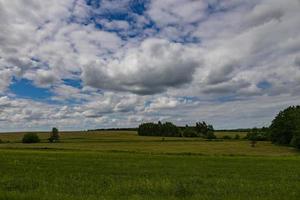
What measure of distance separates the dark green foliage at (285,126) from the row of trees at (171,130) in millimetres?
53459

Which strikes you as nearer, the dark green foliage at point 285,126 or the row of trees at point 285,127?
the row of trees at point 285,127

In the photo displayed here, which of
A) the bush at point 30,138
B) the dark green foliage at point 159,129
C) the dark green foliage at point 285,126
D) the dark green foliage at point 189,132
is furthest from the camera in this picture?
the dark green foliage at point 159,129

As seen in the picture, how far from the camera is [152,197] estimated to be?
→ 48.6 feet

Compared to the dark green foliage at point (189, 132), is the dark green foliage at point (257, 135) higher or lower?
lower

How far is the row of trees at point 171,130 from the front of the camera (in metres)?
170

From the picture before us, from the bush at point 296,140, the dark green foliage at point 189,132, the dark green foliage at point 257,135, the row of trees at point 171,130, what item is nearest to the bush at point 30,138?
the row of trees at point 171,130

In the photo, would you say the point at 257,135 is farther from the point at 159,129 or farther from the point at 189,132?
the point at 159,129

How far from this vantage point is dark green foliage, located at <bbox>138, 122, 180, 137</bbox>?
173 metres

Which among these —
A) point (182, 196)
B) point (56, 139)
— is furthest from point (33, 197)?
point (56, 139)

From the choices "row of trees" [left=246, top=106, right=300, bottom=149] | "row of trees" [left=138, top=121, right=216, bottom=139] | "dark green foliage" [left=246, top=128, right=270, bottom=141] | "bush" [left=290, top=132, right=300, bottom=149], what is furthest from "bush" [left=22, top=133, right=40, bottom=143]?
"bush" [left=290, top=132, right=300, bottom=149]

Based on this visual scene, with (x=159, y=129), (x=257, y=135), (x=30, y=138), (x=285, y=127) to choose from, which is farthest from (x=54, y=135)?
(x=285, y=127)

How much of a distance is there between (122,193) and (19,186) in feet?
17.4

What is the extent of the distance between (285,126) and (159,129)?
74.2m

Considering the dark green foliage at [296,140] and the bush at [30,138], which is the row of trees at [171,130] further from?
the dark green foliage at [296,140]
